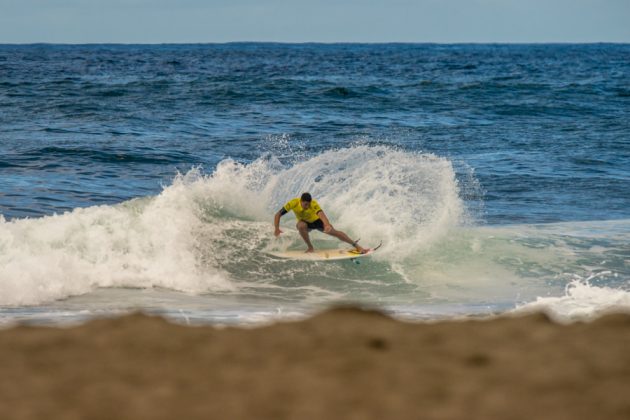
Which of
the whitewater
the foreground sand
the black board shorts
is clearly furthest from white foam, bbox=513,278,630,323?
the foreground sand

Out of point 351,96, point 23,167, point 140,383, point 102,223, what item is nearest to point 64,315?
point 102,223

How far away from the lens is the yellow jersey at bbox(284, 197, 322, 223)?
13898 millimetres

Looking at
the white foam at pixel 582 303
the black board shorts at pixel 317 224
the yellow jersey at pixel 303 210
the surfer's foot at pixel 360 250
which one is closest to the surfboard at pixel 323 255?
the surfer's foot at pixel 360 250

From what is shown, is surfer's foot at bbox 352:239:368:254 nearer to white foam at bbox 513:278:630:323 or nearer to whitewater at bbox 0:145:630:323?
whitewater at bbox 0:145:630:323

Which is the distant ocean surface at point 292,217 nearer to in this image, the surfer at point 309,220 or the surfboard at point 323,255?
the surfboard at point 323,255

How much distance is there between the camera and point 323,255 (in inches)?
547

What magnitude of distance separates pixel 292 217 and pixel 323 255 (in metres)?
3.04

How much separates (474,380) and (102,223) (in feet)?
36.8

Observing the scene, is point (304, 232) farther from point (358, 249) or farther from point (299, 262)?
point (358, 249)

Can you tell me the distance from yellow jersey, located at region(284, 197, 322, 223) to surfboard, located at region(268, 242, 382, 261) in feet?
1.78

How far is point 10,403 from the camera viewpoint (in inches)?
147

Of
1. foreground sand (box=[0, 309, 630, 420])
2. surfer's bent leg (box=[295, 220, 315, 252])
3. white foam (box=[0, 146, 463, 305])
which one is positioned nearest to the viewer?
foreground sand (box=[0, 309, 630, 420])

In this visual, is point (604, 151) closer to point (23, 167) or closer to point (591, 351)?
point (23, 167)

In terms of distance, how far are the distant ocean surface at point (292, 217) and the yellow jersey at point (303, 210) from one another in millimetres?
773
